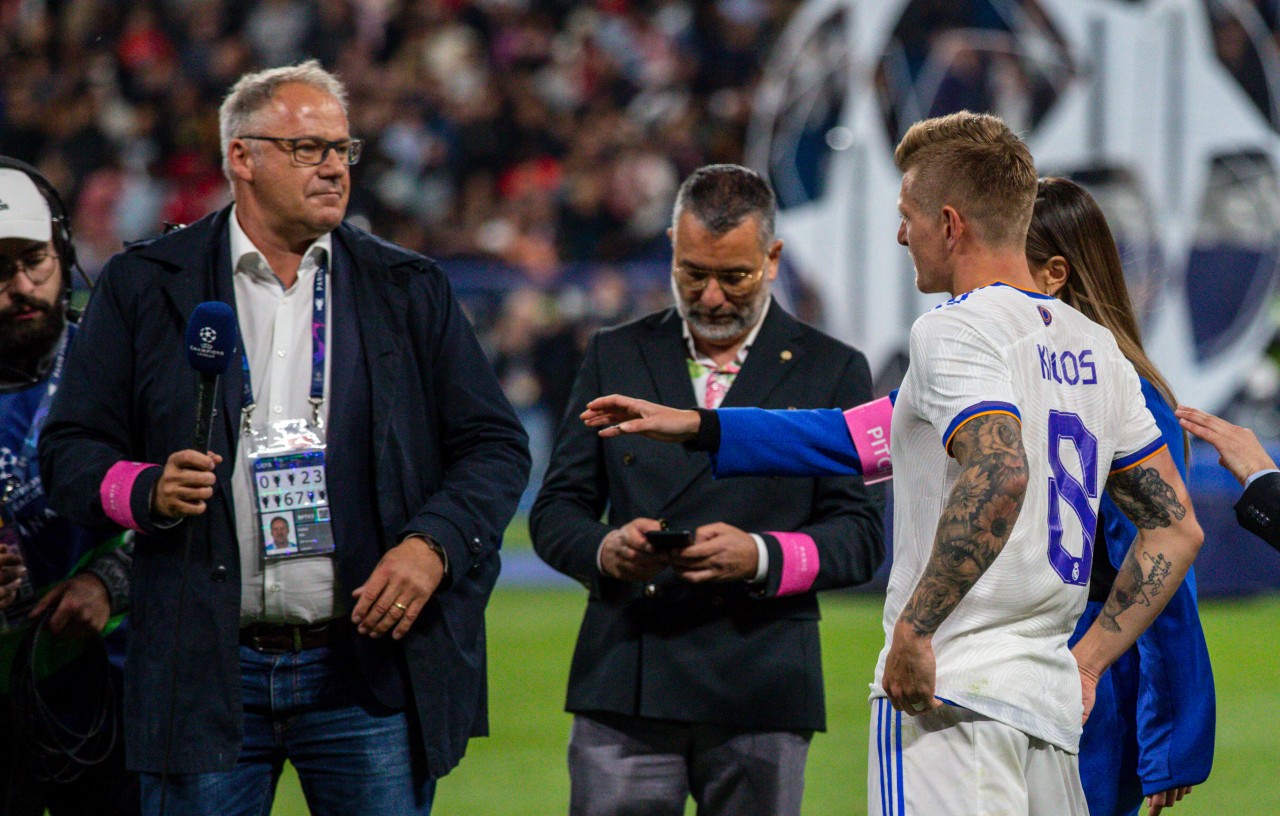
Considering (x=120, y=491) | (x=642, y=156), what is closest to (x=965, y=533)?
(x=120, y=491)

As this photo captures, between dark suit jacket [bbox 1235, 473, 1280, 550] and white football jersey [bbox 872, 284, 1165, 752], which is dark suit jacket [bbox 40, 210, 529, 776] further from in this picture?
dark suit jacket [bbox 1235, 473, 1280, 550]

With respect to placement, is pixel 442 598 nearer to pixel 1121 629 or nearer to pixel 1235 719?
pixel 1121 629

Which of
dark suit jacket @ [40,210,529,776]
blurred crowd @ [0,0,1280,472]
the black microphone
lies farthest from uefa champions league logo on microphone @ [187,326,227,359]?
blurred crowd @ [0,0,1280,472]

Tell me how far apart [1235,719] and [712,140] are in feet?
28.6

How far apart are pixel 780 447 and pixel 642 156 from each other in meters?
11.6

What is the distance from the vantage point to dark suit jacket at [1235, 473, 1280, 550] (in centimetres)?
343

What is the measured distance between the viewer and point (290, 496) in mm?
3389

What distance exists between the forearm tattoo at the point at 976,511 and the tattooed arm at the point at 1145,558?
1.55 ft

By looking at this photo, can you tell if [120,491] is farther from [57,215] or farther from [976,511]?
[976,511]

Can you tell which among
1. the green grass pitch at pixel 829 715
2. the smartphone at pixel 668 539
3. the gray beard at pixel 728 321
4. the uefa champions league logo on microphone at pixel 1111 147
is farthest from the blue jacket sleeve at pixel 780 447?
the uefa champions league logo on microphone at pixel 1111 147

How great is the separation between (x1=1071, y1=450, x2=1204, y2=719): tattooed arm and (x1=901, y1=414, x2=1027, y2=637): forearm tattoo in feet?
1.55

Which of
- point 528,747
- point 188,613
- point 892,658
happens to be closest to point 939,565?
point 892,658

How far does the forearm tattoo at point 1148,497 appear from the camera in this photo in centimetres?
312

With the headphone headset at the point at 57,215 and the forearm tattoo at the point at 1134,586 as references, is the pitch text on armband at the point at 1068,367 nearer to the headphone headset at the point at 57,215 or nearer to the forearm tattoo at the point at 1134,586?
the forearm tattoo at the point at 1134,586
